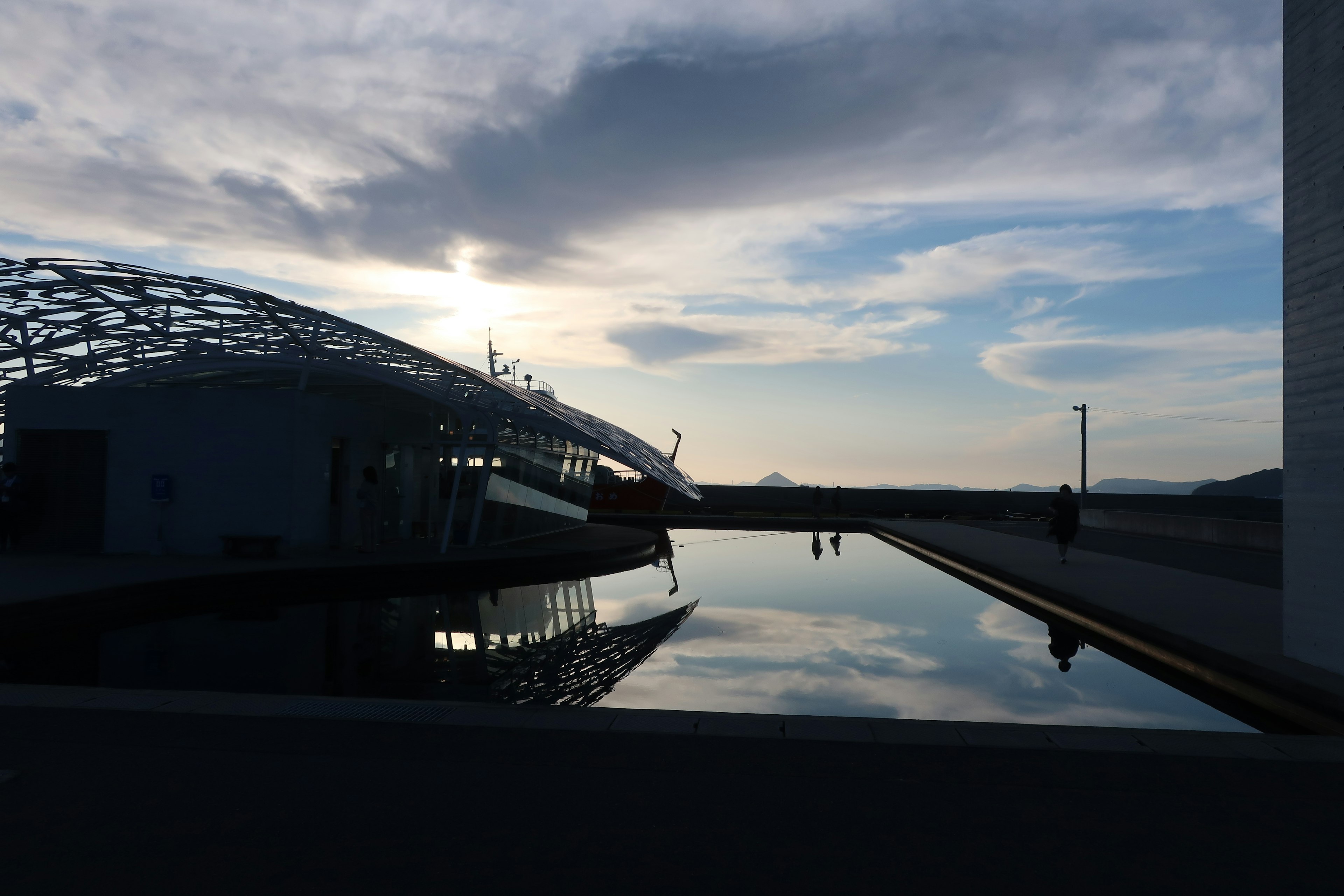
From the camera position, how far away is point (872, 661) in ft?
30.8

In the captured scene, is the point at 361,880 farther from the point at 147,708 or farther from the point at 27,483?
the point at 27,483

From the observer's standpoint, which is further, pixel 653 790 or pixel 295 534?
pixel 295 534

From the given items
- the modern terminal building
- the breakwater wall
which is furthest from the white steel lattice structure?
the breakwater wall

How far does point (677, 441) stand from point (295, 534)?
39.1 m

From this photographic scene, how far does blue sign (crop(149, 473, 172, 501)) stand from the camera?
16.2m

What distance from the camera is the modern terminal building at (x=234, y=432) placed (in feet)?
54.1

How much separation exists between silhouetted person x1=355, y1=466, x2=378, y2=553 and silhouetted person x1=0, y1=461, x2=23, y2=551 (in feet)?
19.4

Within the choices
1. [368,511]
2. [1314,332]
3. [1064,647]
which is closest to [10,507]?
[368,511]

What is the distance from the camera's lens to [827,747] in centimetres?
526

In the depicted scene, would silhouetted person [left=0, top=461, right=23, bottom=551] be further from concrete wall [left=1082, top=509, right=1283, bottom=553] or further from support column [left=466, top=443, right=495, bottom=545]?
concrete wall [left=1082, top=509, right=1283, bottom=553]

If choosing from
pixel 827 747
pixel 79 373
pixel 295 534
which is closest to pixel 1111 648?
pixel 827 747

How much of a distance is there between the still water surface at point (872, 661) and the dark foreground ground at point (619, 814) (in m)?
2.12

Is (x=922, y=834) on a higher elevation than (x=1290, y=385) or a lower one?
lower

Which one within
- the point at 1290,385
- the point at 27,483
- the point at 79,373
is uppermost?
the point at 79,373
